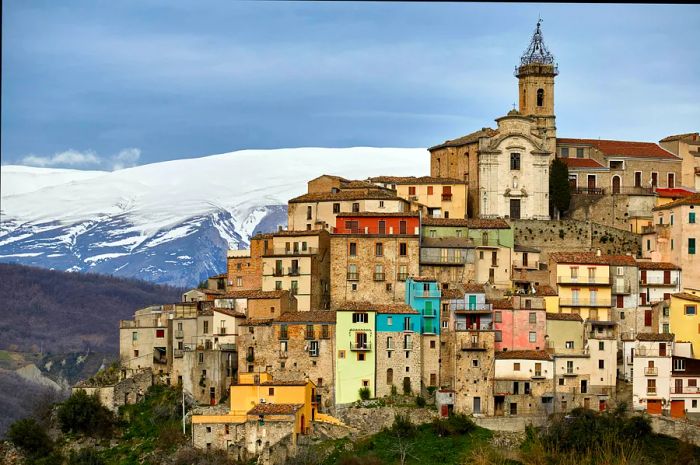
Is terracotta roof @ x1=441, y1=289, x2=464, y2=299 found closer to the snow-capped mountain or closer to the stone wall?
the stone wall

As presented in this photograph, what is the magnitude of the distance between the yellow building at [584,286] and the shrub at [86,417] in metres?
15.3

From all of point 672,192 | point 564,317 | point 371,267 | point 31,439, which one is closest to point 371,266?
point 371,267

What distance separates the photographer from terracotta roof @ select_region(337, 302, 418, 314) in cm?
4138

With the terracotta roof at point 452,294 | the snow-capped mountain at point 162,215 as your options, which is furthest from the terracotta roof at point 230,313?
the snow-capped mountain at point 162,215

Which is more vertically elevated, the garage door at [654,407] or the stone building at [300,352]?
the stone building at [300,352]

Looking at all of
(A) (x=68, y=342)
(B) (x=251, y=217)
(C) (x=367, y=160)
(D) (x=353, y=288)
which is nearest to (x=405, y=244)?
(D) (x=353, y=288)

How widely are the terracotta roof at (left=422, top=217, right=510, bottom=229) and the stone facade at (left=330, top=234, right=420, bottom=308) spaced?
8.50 ft

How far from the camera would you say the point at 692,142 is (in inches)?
2296

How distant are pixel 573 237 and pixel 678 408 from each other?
1113 centimetres

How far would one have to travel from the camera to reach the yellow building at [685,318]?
43531mm

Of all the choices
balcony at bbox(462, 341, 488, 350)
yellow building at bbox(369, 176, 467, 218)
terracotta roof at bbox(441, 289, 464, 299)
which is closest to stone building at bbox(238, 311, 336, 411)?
terracotta roof at bbox(441, 289, 464, 299)

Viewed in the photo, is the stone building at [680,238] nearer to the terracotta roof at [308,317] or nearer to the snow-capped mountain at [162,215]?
the terracotta roof at [308,317]

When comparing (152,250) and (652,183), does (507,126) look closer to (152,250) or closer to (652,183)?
(652,183)

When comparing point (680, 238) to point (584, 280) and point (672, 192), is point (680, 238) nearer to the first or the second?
point (584, 280)
